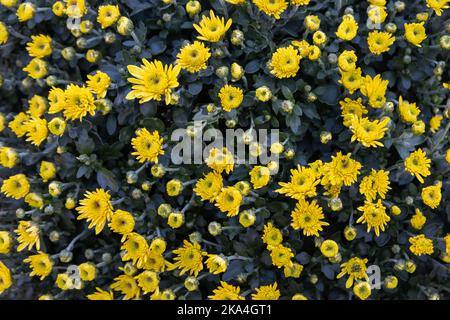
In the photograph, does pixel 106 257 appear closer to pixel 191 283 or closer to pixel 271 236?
pixel 191 283

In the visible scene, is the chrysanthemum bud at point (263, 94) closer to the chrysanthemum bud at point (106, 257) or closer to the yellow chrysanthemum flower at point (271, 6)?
the yellow chrysanthemum flower at point (271, 6)

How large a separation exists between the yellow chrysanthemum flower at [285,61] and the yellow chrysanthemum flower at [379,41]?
1.28ft

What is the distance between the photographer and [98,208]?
236cm

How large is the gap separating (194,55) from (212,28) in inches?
6.9

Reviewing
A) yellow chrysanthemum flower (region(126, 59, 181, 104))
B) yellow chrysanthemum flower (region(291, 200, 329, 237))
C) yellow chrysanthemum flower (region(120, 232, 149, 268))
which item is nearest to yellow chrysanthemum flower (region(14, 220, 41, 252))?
yellow chrysanthemum flower (region(120, 232, 149, 268))

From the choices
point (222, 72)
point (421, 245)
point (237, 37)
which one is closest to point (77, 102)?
point (222, 72)

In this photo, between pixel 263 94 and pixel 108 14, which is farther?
pixel 108 14

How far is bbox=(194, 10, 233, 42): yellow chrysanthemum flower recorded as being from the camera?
2.30m

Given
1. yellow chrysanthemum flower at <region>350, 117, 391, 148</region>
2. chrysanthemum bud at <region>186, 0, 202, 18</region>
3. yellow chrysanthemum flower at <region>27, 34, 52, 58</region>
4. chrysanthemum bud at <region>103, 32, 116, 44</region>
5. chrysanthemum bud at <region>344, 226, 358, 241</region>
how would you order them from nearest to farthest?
yellow chrysanthemum flower at <region>350, 117, 391, 148</region> → chrysanthemum bud at <region>344, 226, 358, 241</region> → chrysanthemum bud at <region>186, 0, 202, 18</region> → chrysanthemum bud at <region>103, 32, 116, 44</region> → yellow chrysanthemum flower at <region>27, 34, 52, 58</region>

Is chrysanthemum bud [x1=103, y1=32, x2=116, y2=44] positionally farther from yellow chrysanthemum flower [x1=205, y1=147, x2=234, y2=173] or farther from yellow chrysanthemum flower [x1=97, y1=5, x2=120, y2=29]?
yellow chrysanthemum flower [x1=205, y1=147, x2=234, y2=173]

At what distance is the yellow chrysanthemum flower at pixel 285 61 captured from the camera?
230cm

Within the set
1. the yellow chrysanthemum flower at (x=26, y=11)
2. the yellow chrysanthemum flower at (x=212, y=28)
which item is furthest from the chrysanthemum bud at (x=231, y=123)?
the yellow chrysanthemum flower at (x=26, y=11)

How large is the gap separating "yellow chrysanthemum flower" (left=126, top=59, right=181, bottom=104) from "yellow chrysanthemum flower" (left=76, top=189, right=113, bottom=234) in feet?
1.60

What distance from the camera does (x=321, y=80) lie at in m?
2.50
